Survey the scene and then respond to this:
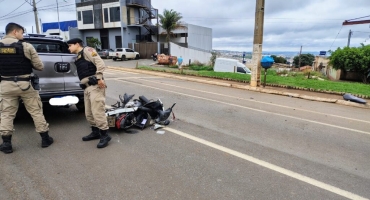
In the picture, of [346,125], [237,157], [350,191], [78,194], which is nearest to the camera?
[78,194]

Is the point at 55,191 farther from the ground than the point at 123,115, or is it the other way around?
the point at 123,115

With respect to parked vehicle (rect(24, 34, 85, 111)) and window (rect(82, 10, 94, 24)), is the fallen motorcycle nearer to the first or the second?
parked vehicle (rect(24, 34, 85, 111))

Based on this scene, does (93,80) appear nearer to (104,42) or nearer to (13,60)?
(13,60)

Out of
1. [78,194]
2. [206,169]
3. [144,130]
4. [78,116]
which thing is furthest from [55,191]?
[78,116]

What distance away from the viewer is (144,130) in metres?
4.76

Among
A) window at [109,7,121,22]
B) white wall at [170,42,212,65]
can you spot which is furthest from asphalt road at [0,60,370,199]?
window at [109,7,121,22]

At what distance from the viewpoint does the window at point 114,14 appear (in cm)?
3834

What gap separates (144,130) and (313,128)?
3512mm

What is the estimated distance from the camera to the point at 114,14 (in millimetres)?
38750

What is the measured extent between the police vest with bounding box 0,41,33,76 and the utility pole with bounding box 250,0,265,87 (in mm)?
9170

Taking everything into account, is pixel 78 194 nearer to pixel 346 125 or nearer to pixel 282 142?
pixel 282 142

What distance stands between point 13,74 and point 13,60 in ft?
0.67

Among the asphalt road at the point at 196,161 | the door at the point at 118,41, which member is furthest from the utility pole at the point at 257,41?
the door at the point at 118,41

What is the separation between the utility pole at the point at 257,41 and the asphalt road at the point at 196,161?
5.57 meters
